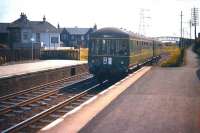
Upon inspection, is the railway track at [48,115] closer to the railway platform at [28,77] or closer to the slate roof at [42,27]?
the railway platform at [28,77]

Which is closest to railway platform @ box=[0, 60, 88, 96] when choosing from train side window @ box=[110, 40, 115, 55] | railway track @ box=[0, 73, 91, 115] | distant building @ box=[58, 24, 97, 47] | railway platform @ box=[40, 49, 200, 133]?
railway track @ box=[0, 73, 91, 115]

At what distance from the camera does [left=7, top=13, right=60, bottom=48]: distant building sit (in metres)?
59.4

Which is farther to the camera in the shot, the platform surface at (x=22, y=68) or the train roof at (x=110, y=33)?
the platform surface at (x=22, y=68)

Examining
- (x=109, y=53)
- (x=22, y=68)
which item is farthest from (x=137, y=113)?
(x=22, y=68)

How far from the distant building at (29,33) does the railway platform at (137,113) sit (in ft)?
124

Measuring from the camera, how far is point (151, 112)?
465 inches

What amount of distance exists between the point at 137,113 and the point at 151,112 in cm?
50

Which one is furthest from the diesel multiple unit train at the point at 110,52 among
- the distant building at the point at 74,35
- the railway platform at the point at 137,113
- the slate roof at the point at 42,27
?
the distant building at the point at 74,35

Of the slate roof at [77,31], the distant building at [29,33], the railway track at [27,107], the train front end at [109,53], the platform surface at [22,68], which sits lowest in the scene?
the railway track at [27,107]

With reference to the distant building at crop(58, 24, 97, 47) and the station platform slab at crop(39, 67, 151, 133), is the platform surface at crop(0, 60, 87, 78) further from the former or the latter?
the distant building at crop(58, 24, 97, 47)

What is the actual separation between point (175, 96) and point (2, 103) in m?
7.44

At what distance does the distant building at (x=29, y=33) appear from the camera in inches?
2340

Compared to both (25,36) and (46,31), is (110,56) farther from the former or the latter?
(46,31)

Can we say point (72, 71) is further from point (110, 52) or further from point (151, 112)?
point (151, 112)
